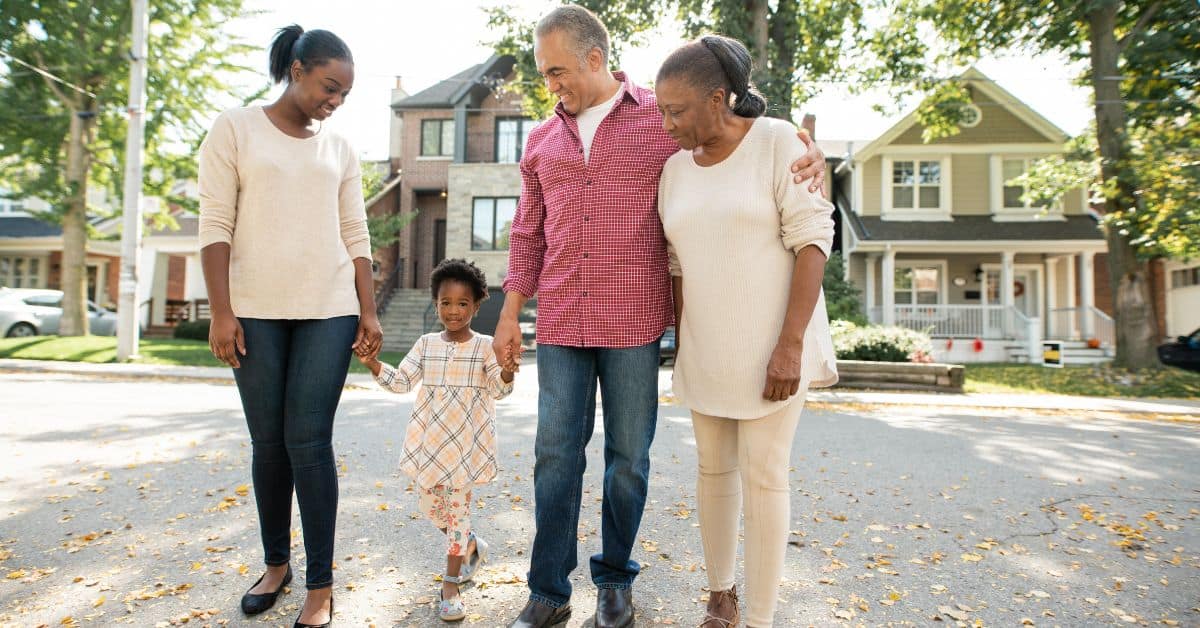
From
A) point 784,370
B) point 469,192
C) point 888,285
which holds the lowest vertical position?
point 784,370

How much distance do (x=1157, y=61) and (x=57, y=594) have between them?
17.1 metres

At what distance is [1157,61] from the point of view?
13.2m

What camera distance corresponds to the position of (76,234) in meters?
17.4

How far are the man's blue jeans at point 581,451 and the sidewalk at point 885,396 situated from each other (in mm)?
8194

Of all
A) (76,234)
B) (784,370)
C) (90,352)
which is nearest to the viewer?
(784,370)

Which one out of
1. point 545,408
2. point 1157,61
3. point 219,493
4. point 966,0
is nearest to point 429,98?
point 966,0

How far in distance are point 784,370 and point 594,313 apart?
0.68 meters

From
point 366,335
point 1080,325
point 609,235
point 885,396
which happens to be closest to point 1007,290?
point 1080,325

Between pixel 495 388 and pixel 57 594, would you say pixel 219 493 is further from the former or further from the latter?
pixel 495 388

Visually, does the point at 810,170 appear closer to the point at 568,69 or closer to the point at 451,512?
the point at 568,69

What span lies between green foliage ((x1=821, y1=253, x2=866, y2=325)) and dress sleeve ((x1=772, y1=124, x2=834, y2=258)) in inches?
619

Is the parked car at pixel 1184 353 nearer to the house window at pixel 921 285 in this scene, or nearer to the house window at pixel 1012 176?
the house window at pixel 1012 176

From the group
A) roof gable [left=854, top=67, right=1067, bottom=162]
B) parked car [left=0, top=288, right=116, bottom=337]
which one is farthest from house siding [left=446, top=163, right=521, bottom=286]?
roof gable [left=854, top=67, right=1067, bottom=162]

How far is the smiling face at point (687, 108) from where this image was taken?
2.25 m
